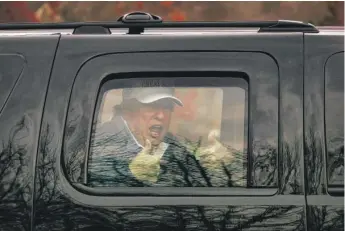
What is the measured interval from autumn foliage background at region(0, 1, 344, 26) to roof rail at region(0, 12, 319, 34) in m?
19.1

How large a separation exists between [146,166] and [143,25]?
62 cm

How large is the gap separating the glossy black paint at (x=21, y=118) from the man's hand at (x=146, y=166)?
36 centimetres

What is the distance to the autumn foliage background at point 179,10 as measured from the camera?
2194 cm

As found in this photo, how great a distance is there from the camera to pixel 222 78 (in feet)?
8.58

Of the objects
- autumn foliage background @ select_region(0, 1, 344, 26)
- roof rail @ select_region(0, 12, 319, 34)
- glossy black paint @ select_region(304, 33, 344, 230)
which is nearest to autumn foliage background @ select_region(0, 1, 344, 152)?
autumn foliage background @ select_region(0, 1, 344, 26)

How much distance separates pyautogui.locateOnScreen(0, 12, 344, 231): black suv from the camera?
247cm

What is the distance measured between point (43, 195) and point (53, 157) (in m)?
0.14

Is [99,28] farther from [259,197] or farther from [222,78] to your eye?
[259,197]

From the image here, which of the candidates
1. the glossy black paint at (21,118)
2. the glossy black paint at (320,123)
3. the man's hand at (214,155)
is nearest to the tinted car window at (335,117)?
the glossy black paint at (320,123)

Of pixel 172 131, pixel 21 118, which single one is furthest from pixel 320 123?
pixel 21 118

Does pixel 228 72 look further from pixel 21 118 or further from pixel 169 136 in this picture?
pixel 21 118

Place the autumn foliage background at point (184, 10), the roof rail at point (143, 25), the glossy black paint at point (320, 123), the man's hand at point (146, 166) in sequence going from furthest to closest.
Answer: the autumn foliage background at point (184, 10)
the roof rail at point (143, 25)
the man's hand at point (146, 166)
the glossy black paint at point (320, 123)

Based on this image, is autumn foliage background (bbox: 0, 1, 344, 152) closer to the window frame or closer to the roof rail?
the roof rail

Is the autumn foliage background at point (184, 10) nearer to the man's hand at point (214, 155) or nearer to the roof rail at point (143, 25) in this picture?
the roof rail at point (143, 25)
